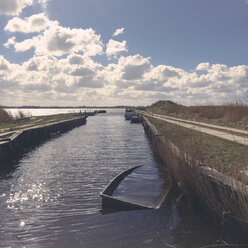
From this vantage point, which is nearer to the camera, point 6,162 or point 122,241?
point 122,241

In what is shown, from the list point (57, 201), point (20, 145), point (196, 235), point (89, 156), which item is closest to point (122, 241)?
point (196, 235)

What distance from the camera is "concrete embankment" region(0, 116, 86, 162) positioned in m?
19.5

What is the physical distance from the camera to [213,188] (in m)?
7.77

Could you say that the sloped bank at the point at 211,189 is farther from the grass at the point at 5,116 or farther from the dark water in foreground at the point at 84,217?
the grass at the point at 5,116

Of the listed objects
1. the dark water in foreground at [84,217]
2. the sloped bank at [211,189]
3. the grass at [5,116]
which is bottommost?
the dark water in foreground at [84,217]

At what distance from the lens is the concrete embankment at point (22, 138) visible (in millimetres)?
19509

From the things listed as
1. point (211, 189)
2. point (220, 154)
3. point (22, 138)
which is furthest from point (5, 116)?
point (211, 189)

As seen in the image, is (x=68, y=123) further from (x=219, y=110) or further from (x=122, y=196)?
(x=122, y=196)

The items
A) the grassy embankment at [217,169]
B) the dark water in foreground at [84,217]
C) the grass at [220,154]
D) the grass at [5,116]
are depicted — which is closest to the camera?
the grassy embankment at [217,169]

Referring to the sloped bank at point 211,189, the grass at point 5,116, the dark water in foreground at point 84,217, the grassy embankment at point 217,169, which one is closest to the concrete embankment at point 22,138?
the dark water in foreground at point 84,217

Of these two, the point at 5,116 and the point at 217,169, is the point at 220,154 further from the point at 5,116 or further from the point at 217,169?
the point at 5,116

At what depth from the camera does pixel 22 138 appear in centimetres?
2555

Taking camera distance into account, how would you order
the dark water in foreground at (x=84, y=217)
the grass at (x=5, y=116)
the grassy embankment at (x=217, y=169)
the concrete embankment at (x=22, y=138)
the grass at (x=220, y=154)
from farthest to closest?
the grass at (x=5, y=116), the concrete embankment at (x=22, y=138), the grass at (x=220, y=154), the dark water in foreground at (x=84, y=217), the grassy embankment at (x=217, y=169)

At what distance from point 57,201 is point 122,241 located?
437 cm
